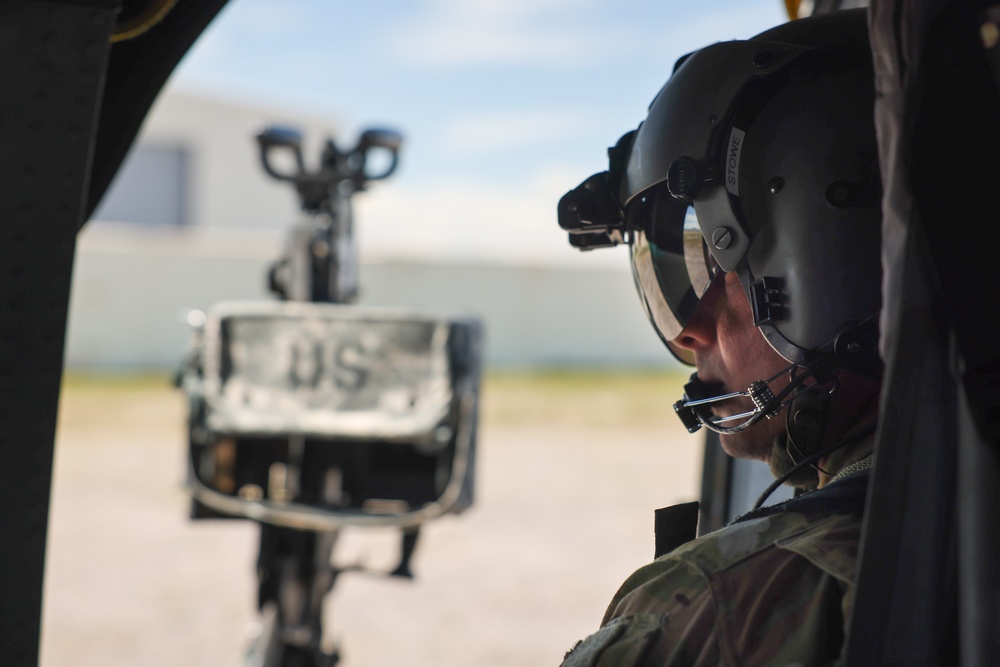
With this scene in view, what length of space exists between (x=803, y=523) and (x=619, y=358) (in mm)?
15412

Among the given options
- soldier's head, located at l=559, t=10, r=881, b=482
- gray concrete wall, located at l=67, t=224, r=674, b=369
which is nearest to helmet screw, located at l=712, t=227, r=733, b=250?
soldier's head, located at l=559, t=10, r=881, b=482

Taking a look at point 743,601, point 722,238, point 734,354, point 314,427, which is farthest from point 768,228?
point 314,427

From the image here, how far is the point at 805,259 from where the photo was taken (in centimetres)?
125

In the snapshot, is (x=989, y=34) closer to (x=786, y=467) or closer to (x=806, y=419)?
(x=806, y=419)

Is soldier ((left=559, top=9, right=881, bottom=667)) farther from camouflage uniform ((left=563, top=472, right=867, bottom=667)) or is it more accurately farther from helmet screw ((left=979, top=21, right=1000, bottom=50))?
helmet screw ((left=979, top=21, right=1000, bottom=50))

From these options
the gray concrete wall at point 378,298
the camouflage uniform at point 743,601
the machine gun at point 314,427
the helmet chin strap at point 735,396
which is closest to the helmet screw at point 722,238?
the helmet chin strap at point 735,396

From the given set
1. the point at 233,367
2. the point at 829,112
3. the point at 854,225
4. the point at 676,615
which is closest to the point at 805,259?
the point at 854,225

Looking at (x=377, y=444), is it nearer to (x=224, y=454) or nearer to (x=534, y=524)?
(x=224, y=454)

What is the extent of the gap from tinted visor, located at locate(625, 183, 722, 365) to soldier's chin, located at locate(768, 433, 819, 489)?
190 millimetres

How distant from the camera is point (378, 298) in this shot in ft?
47.3

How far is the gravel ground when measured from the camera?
456cm

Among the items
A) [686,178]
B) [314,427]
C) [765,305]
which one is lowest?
[314,427]

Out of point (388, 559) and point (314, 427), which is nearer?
point (314, 427)

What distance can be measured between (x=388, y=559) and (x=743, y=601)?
204 inches
